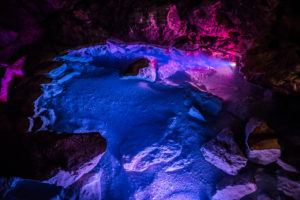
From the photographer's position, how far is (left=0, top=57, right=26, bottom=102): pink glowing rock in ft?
16.9

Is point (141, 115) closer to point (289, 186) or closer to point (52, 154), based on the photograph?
point (52, 154)

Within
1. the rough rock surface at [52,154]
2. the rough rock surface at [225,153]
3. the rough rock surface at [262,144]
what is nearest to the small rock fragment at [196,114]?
the rough rock surface at [225,153]

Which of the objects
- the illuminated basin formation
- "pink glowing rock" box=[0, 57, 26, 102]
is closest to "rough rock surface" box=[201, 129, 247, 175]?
the illuminated basin formation

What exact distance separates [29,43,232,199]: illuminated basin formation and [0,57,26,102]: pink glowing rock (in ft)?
2.48

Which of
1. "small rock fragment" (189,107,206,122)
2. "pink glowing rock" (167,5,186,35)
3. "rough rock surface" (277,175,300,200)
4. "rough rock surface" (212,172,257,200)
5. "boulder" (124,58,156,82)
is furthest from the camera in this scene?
"boulder" (124,58,156,82)

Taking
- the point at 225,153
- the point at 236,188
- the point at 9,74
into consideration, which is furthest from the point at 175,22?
the point at 9,74

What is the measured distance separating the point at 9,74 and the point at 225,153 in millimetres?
4942

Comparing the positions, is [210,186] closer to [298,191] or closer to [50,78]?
[298,191]

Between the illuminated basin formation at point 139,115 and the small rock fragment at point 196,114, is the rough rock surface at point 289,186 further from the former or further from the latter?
the small rock fragment at point 196,114

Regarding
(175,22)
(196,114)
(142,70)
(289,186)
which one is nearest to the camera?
(289,186)

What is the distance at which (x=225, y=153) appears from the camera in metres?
4.04

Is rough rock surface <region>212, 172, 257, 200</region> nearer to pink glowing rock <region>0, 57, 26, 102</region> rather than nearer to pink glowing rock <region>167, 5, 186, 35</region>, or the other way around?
pink glowing rock <region>167, 5, 186, 35</region>

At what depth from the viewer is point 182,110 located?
4906 mm

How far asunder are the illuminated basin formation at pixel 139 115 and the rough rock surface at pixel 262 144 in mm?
685
